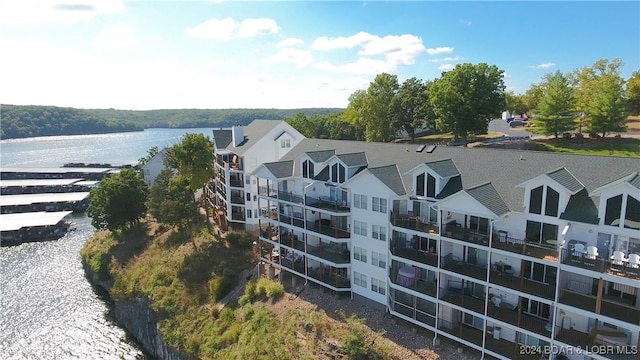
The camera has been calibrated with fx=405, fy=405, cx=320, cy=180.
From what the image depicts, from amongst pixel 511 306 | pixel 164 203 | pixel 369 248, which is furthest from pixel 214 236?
pixel 511 306

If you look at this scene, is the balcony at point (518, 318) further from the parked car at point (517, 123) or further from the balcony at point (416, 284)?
the parked car at point (517, 123)

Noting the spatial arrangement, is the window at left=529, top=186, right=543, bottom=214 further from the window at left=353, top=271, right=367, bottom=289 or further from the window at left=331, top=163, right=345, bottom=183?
the window at left=331, top=163, right=345, bottom=183

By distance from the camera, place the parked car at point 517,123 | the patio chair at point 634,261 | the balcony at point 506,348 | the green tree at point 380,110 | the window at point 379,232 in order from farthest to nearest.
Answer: the parked car at point 517,123, the green tree at point 380,110, the window at point 379,232, the balcony at point 506,348, the patio chair at point 634,261

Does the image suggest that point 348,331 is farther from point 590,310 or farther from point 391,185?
point 590,310

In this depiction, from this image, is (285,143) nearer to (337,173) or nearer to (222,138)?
(222,138)

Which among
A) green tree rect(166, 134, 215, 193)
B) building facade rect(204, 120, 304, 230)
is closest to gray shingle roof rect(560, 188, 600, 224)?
building facade rect(204, 120, 304, 230)

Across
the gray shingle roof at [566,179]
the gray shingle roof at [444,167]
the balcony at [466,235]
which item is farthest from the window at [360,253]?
the gray shingle roof at [566,179]
